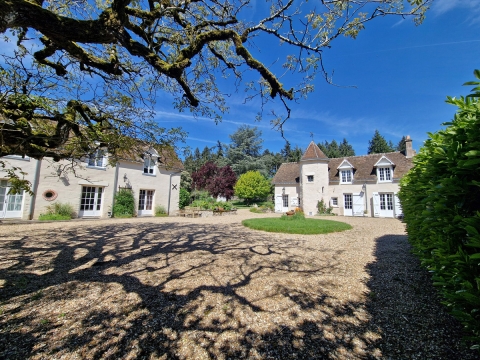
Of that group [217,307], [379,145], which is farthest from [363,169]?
[379,145]

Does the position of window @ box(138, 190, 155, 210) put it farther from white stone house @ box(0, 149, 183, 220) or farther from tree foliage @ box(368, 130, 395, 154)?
tree foliage @ box(368, 130, 395, 154)

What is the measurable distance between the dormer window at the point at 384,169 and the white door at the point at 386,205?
153 centimetres

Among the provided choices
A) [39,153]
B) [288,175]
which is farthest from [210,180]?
[39,153]

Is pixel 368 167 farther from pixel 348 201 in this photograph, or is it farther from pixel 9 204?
pixel 9 204

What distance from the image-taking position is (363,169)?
73.2ft

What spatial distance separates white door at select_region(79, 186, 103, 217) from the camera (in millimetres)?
15000

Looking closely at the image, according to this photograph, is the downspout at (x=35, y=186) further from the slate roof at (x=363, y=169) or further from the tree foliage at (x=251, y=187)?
the tree foliage at (x=251, y=187)

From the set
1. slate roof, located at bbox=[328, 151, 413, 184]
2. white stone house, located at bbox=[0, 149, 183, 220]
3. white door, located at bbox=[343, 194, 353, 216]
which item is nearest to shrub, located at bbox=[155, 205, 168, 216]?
white stone house, located at bbox=[0, 149, 183, 220]

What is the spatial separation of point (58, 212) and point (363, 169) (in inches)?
1040

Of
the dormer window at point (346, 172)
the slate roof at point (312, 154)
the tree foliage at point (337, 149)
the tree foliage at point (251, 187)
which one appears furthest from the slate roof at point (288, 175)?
the tree foliage at point (337, 149)

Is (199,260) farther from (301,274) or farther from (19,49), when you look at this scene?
(19,49)

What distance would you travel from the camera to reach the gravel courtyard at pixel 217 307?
2449 mm

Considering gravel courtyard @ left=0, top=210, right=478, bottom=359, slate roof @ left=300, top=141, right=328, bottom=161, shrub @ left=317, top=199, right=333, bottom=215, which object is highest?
slate roof @ left=300, top=141, right=328, bottom=161

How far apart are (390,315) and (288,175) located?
77.9 feet
